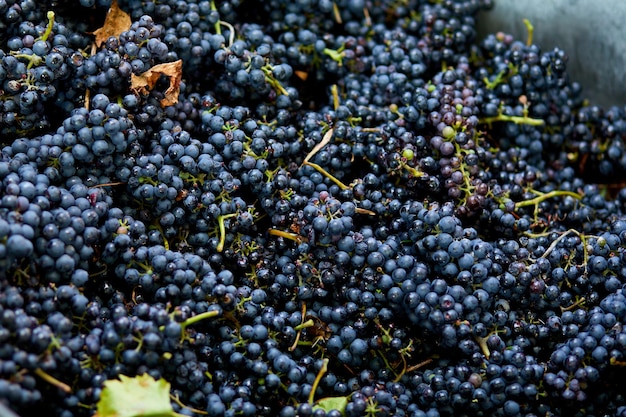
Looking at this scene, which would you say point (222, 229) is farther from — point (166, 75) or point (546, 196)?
point (546, 196)

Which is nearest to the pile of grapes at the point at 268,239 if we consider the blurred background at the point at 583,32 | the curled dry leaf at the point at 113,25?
the curled dry leaf at the point at 113,25

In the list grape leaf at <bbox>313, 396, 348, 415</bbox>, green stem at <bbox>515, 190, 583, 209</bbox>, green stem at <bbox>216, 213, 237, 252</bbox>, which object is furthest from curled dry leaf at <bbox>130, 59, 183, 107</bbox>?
green stem at <bbox>515, 190, 583, 209</bbox>

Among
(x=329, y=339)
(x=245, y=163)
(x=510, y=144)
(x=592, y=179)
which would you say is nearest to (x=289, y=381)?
(x=329, y=339)

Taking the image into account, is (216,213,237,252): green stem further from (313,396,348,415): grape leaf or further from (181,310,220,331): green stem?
(313,396,348,415): grape leaf

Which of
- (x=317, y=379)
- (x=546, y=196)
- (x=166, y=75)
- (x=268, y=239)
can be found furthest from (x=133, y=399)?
(x=546, y=196)

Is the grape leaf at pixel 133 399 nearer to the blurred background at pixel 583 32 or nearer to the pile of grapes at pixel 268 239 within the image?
the pile of grapes at pixel 268 239

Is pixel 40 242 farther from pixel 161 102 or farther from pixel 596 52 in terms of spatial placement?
pixel 596 52
